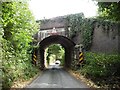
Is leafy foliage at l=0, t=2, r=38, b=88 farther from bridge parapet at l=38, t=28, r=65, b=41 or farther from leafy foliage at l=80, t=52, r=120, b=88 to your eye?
bridge parapet at l=38, t=28, r=65, b=41

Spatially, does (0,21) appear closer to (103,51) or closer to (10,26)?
(10,26)

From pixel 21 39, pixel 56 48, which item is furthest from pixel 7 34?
pixel 56 48

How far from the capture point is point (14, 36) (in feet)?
53.2

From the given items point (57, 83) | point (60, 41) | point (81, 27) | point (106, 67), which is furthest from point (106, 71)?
point (60, 41)

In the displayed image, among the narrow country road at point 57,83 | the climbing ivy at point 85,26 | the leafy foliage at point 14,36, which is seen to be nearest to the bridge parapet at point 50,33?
the climbing ivy at point 85,26

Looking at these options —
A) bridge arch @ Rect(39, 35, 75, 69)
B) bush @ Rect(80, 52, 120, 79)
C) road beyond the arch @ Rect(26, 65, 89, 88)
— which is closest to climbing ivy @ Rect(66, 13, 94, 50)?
bridge arch @ Rect(39, 35, 75, 69)

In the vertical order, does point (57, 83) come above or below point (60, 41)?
below

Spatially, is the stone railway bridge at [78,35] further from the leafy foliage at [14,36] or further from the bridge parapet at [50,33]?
the leafy foliage at [14,36]

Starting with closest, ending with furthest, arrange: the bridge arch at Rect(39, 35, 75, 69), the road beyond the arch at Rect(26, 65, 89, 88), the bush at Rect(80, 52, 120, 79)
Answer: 1. the road beyond the arch at Rect(26, 65, 89, 88)
2. the bush at Rect(80, 52, 120, 79)
3. the bridge arch at Rect(39, 35, 75, 69)

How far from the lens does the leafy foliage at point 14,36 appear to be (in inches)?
505

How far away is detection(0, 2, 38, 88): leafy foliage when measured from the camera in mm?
12820

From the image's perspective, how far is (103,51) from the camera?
910 inches

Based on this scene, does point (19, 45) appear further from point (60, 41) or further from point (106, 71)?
point (60, 41)

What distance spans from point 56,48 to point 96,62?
39726 millimetres
